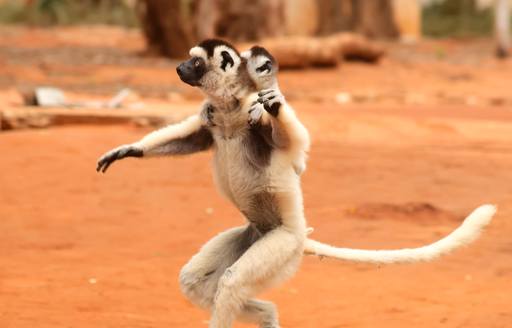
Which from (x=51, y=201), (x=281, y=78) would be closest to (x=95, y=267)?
(x=51, y=201)

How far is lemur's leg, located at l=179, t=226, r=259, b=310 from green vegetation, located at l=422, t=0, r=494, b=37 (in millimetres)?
30062

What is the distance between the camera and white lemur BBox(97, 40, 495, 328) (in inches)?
166

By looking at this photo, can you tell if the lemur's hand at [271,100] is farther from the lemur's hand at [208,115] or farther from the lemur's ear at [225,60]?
the lemur's hand at [208,115]

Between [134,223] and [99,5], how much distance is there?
92.8 ft

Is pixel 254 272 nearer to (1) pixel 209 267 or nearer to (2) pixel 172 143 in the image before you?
(1) pixel 209 267

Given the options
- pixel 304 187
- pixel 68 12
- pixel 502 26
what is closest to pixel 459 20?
pixel 502 26

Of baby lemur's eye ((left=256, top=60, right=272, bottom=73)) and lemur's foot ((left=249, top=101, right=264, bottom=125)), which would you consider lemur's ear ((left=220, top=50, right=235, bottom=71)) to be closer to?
baby lemur's eye ((left=256, top=60, right=272, bottom=73))

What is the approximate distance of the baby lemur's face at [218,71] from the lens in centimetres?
428

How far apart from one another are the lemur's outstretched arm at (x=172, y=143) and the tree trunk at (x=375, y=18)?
78.8ft

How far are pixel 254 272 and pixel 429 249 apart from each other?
85 cm

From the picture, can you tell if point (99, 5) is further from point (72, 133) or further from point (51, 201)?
point (51, 201)

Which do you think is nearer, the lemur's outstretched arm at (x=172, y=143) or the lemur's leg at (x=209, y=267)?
the lemur's leg at (x=209, y=267)

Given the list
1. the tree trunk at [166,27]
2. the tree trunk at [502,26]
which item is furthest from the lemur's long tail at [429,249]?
the tree trunk at [502,26]

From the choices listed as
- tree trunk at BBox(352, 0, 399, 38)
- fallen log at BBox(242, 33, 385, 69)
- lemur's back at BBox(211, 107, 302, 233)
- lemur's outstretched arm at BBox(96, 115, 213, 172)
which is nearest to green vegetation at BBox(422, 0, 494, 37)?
tree trunk at BBox(352, 0, 399, 38)
